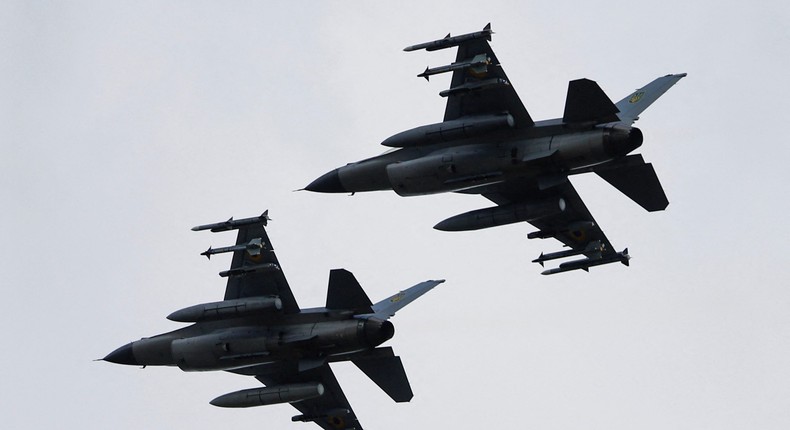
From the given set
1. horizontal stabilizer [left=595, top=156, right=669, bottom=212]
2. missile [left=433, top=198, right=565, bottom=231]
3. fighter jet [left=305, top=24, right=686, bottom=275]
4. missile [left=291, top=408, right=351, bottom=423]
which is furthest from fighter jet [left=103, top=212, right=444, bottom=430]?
horizontal stabilizer [left=595, top=156, right=669, bottom=212]

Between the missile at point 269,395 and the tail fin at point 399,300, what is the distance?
356 centimetres

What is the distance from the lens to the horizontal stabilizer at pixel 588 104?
56219mm

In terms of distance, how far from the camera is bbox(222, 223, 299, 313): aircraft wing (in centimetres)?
6034

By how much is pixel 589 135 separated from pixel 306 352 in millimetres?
11971

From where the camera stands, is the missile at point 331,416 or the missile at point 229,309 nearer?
the missile at point 229,309

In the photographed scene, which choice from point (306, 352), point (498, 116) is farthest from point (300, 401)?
point (498, 116)

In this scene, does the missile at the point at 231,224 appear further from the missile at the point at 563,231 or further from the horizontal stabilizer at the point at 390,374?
the missile at the point at 563,231

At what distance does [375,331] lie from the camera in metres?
58.1

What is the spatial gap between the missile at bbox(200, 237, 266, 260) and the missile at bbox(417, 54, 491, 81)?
8.05 meters

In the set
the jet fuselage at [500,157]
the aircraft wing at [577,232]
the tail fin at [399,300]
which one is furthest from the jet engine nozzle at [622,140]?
the tail fin at [399,300]

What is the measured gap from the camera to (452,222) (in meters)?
60.2

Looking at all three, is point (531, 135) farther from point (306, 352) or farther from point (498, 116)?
point (306, 352)

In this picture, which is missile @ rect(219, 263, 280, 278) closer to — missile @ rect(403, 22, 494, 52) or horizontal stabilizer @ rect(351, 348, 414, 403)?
horizontal stabilizer @ rect(351, 348, 414, 403)

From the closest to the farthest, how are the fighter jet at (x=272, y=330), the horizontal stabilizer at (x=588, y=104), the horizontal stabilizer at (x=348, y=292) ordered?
the horizontal stabilizer at (x=588, y=104) → the horizontal stabilizer at (x=348, y=292) → the fighter jet at (x=272, y=330)
